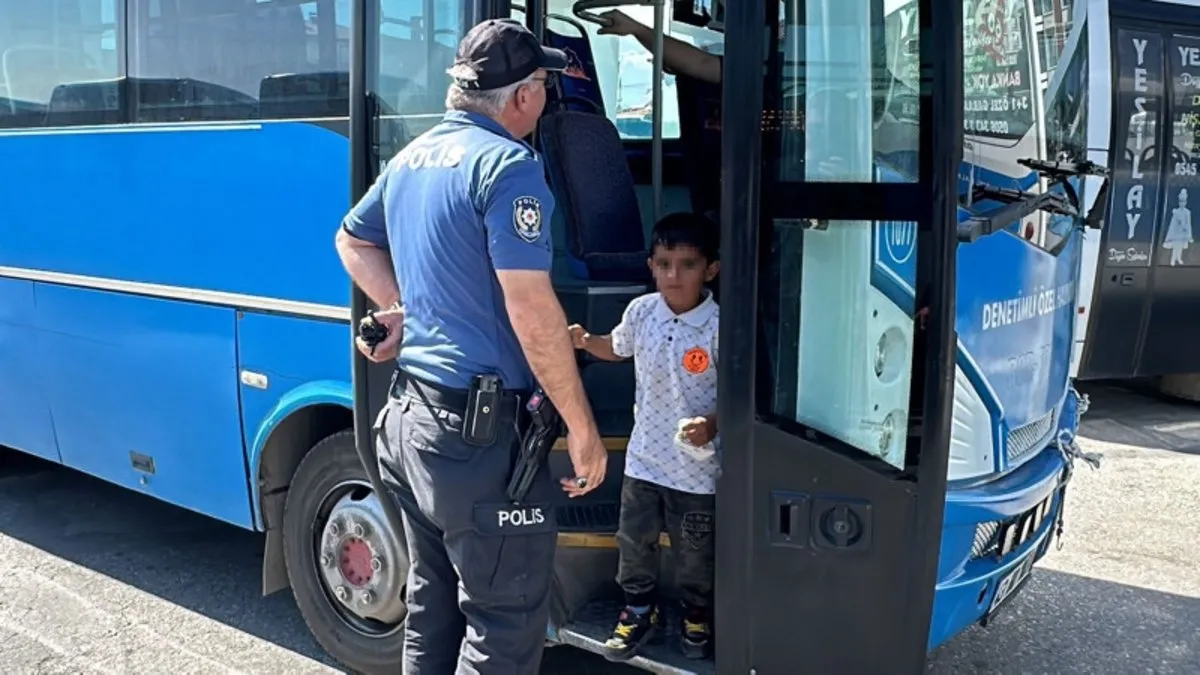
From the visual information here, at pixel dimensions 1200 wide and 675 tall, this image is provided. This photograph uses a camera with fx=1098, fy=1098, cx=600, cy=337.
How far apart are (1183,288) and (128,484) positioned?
7.26m

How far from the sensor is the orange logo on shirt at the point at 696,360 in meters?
3.02

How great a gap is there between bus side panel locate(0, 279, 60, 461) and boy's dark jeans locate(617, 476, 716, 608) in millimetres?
3187

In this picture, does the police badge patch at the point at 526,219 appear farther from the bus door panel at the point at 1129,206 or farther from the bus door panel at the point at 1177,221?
the bus door panel at the point at 1177,221

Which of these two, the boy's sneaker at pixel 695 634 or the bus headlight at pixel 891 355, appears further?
the boy's sneaker at pixel 695 634

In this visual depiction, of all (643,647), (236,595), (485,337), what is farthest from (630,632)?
(236,595)

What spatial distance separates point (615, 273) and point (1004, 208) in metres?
1.41

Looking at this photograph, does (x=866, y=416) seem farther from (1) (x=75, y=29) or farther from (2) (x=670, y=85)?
(1) (x=75, y=29)

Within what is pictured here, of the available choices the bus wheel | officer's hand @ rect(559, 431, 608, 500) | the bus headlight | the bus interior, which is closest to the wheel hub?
the bus wheel

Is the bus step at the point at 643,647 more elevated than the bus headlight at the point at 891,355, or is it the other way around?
the bus headlight at the point at 891,355

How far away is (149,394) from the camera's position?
4.45m

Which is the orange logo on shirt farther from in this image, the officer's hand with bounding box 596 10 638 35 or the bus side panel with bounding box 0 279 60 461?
the bus side panel with bounding box 0 279 60 461

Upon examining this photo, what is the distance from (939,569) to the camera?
291 centimetres

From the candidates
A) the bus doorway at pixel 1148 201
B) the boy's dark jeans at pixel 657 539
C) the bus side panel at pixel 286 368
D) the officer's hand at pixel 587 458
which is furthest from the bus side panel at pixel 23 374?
the bus doorway at pixel 1148 201

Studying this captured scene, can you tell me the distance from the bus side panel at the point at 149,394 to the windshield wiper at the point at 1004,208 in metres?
2.65
